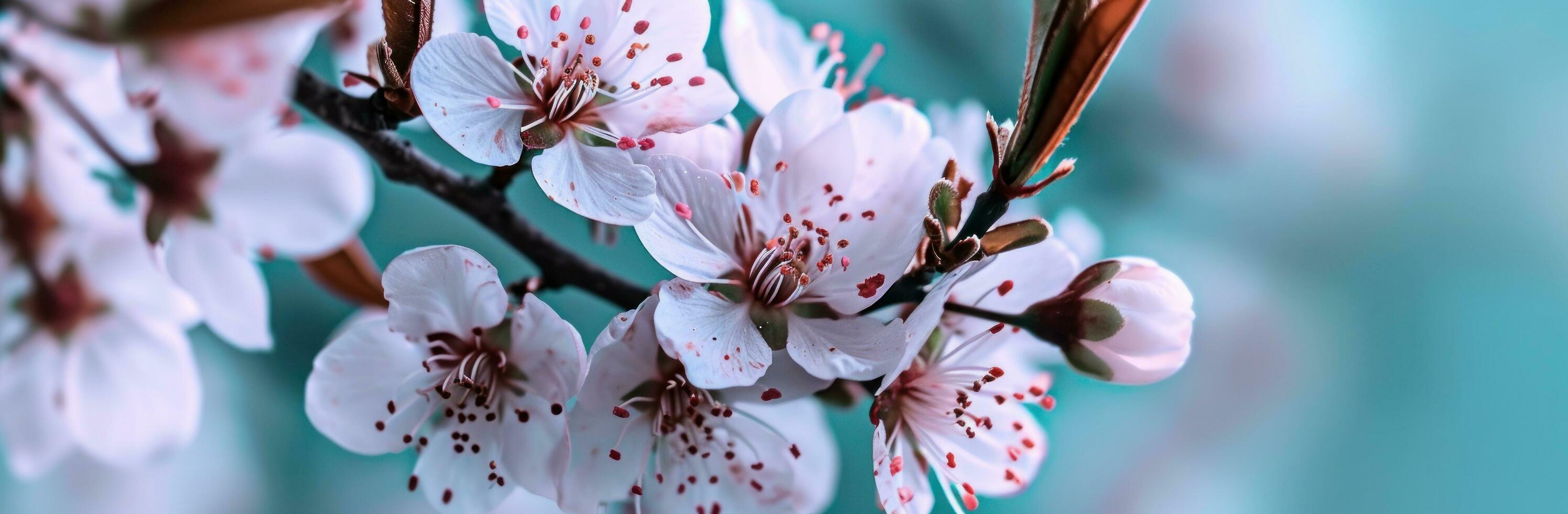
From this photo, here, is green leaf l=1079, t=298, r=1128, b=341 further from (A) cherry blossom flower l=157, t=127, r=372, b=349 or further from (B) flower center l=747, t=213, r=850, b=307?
(A) cherry blossom flower l=157, t=127, r=372, b=349

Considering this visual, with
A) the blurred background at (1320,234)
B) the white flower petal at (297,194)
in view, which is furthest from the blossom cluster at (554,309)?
the blurred background at (1320,234)

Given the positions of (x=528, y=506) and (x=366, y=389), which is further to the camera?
(x=528, y=506)

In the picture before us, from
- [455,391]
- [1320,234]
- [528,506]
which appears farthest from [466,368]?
[1320,234]

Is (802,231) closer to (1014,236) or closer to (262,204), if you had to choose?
(1014,236)

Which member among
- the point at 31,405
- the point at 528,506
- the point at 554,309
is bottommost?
the point at 528,506

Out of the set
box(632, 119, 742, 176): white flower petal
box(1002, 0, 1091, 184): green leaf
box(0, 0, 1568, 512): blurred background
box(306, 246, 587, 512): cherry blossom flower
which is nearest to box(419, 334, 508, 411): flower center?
box(306, 246, 587, 512): cherry blossom flower

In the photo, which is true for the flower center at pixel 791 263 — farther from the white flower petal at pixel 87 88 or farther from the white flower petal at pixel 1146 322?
the white flower petal at pixel 87 88
